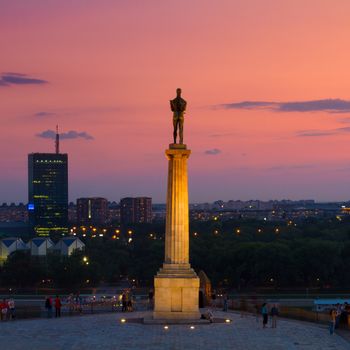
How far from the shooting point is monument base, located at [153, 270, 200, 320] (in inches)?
1857

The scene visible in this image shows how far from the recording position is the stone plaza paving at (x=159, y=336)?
38.4 meters

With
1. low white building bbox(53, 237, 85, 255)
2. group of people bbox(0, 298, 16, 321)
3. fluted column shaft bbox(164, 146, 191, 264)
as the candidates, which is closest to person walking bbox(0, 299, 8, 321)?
group of people bbox(0, 298, 16, 321)

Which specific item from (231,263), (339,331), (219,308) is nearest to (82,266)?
(231,263)

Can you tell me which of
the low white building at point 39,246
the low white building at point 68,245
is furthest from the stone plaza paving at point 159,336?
the low white building at point 68,245

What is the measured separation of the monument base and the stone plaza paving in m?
2.00

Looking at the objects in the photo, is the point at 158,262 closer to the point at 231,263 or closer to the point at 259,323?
the point at 231,263

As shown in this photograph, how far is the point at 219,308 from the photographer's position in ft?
180

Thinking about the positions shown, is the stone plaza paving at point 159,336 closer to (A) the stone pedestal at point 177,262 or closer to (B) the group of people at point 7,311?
(B) the group of people at point 7,311

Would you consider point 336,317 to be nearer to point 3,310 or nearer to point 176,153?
point 176,153

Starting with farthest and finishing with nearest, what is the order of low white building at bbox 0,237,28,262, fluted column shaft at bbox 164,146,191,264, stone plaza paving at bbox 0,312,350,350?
low white building at bbox 0,237,28,262 < fluted column shaft at bbox 164,146,191,264 < stone plaza paving at bbox 0,312,350,350

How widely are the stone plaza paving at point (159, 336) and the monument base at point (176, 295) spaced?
200cm

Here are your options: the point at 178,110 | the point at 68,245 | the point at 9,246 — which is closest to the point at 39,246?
the point at 68,245

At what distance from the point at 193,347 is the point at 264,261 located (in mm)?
51498

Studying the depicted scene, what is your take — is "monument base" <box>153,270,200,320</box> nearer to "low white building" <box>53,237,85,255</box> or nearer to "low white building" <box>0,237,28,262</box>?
"low white building" <box>53,237,85,255</box>
